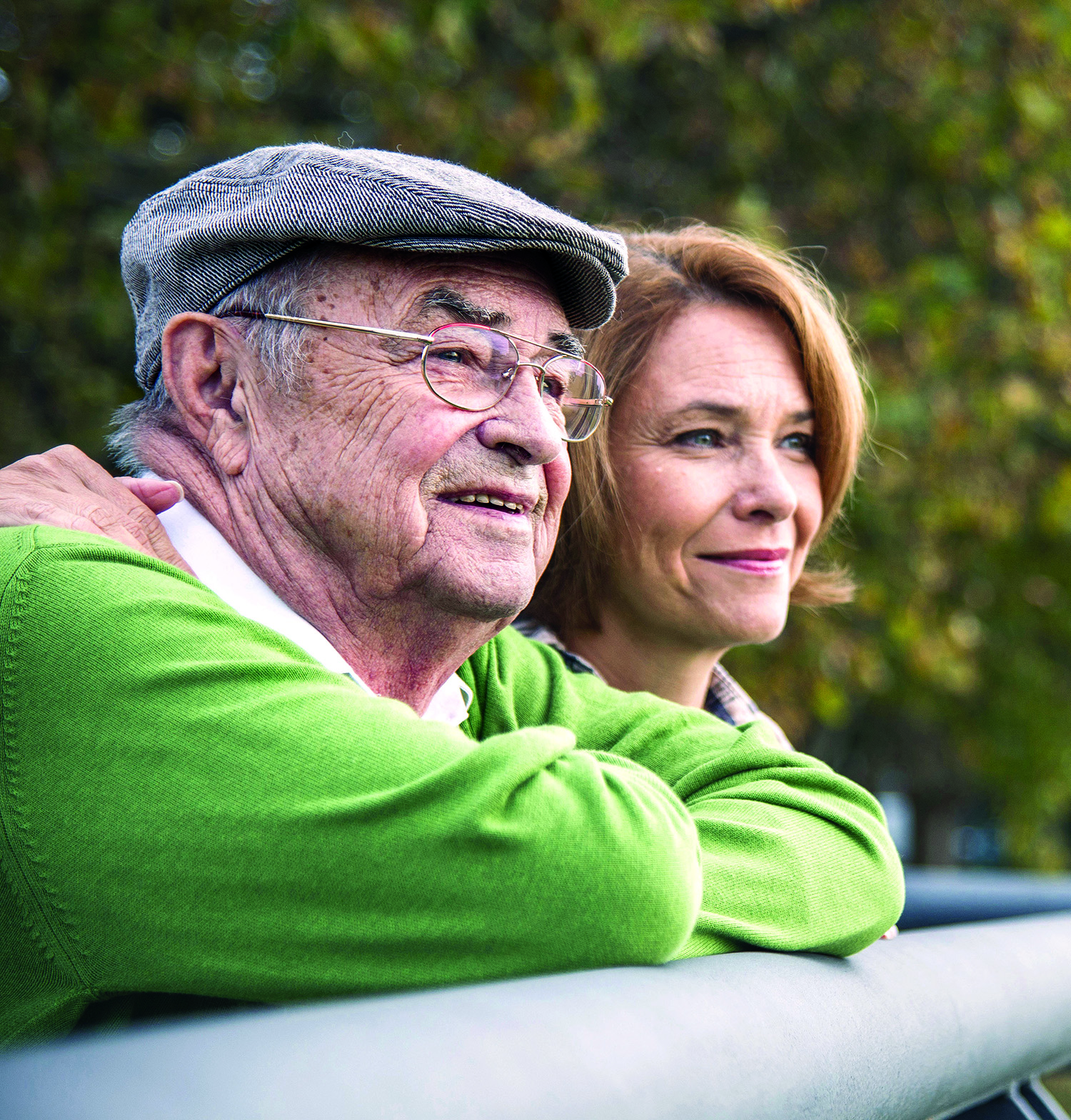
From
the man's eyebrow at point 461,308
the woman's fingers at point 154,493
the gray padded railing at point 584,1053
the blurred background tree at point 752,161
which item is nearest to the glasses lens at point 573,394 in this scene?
the man's eyebrow at point 461,308

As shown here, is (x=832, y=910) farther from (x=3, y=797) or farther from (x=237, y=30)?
(x=237, y=30)

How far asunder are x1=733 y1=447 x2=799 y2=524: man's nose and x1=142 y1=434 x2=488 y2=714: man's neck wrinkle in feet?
2.91

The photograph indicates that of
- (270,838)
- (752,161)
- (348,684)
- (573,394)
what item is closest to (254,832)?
(270,838)

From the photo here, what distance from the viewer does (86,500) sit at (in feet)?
4.86

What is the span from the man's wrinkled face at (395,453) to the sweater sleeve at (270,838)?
421 millimetres

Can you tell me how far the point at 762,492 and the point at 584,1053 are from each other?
5.46ft

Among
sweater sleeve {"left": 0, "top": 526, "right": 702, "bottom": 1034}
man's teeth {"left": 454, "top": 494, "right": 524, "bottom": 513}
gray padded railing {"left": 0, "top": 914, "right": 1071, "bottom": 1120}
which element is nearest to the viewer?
gray padded railing {"left": 0, "top": 914, "right": 1071, "bottom": 1120}

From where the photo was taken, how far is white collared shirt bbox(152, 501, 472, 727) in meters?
1.57

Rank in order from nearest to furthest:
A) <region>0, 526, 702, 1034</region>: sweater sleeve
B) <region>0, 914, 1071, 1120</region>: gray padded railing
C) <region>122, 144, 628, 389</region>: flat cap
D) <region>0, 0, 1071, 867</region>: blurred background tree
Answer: <region>0, 914, 1071, 1120</region>: gray padded railing → <region>0, 526, 702, 1034</region>: sweater sleeve → <region>122, 144, 628, 389</region>: flat cap → <region>0, 0, 1071, 867</region>: blurred background tree

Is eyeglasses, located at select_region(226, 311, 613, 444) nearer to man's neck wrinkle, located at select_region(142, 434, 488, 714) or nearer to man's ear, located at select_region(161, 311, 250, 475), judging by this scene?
man's ear, located at select_region(161, 311, 250, 475)

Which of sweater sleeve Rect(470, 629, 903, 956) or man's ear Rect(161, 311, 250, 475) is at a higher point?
man's ear Rect(161, 311, 250, 475)

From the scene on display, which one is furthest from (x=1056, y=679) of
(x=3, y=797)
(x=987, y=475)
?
(x=3, y=797)

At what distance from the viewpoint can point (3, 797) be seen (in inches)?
45.2

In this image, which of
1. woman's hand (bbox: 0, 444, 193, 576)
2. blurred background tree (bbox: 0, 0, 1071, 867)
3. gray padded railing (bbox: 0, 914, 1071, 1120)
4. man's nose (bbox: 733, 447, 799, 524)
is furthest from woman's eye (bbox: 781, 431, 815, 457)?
blurred background tree (bbox: 0, 0, 1071, 867)
